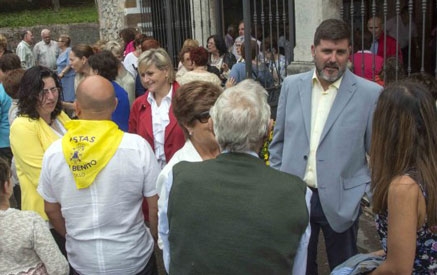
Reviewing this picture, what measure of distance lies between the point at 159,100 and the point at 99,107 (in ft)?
3.90

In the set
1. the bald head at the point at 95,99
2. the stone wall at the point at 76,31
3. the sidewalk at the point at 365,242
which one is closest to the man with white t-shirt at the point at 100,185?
the bald head at the point at 95,99

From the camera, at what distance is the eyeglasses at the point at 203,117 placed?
274cm

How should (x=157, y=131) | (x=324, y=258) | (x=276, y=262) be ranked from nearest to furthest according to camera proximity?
(x=276, y=262) → (x=157, y=131) → (x=324, y=258)

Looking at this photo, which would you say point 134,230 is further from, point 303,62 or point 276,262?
point 303,62

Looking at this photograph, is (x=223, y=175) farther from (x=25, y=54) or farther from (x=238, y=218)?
(x=25, y=54)

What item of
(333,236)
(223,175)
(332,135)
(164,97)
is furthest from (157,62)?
(223,175)

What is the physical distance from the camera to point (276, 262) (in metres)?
1.95

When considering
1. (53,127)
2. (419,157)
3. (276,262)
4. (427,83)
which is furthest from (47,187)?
(427,83)

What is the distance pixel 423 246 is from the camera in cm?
212

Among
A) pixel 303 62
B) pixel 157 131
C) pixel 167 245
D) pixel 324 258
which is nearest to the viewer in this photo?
pixel 167 245

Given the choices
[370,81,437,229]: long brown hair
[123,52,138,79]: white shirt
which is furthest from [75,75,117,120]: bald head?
[123,52,138,79]: white shirt

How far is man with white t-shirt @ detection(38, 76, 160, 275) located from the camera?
2.67 metres

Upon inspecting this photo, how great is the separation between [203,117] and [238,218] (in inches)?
35.8

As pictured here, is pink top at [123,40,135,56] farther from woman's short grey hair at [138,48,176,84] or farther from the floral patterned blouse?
the floral patterned blouse
